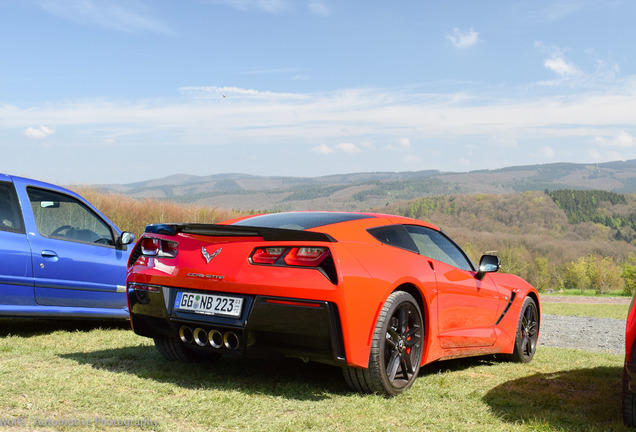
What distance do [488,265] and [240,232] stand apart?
8.45 feet

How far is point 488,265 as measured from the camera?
18.5 ft

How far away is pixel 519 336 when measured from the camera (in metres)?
6.36

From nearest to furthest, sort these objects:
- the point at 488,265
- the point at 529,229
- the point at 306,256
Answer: the point at 306,256 < the point at 488,265 < the point at 529,229

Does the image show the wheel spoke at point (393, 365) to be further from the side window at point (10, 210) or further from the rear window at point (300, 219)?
the side window at point (10, 210)

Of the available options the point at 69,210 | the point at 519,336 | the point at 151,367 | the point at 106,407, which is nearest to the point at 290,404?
the point at 106,407

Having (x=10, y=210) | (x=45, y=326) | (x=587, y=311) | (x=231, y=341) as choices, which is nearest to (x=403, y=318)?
(x=231, y=341)

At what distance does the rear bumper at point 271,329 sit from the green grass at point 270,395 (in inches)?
12.3

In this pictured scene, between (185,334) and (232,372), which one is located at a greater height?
(185,334)

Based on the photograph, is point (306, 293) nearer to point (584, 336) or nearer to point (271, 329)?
point (271, 329)

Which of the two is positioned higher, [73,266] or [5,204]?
[5,204]

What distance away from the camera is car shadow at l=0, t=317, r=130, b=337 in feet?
22.5

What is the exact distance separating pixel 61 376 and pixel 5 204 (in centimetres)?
267

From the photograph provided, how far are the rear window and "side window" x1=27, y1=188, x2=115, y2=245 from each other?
2.79m

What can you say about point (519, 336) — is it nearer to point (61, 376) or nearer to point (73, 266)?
point (61, 376)
